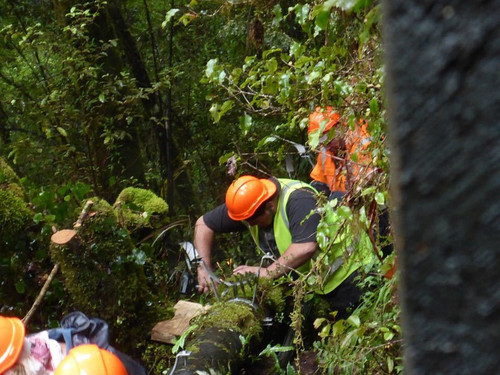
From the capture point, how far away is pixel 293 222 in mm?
5027

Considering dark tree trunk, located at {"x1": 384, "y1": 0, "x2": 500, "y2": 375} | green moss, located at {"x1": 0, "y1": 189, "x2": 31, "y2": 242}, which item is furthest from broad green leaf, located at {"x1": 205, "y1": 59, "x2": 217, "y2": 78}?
dark tree trunk, located at {"x1": 384, "y1": 0, "x2": 500, "y2": 375}

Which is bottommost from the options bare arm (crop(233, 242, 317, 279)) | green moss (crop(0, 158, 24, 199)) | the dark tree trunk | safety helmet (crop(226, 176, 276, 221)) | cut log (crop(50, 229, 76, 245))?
bare arm (crop(233, 242, 317, 279))

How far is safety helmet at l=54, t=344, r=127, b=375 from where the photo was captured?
3.43 meters

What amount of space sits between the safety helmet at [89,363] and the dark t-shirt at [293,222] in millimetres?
1617

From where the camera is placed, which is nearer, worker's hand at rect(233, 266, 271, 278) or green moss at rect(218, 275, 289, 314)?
green moss at rect(218, 275, 289, 314)

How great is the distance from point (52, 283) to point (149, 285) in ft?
2.79

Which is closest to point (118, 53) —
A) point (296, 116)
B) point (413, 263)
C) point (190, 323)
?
point (190, 323)

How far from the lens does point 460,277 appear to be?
0.48 metres

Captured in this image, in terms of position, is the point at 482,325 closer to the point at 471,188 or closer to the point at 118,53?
the point at 471,188

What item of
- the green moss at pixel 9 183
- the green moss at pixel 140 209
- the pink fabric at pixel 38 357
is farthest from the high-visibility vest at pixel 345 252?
the green moss at pixel 9 183

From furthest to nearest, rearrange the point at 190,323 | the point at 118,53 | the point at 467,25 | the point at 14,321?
the point at 118,53
the point at 190,323
the point at 14,321
the point at 467,25

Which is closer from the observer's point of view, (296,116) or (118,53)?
(296,116)

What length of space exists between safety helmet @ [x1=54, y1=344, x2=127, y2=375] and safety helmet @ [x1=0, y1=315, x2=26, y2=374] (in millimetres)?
296

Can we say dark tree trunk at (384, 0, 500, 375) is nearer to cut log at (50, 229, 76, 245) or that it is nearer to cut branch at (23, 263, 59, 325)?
cut log at (50, 229, 76, 245)
